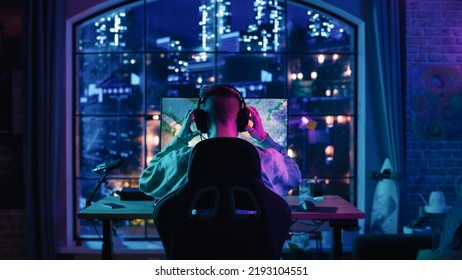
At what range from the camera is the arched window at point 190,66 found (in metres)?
3.87

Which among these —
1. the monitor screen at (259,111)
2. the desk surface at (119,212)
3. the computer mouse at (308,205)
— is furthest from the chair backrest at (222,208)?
the monitor screen at (259,111)

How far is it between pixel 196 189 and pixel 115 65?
102 inches

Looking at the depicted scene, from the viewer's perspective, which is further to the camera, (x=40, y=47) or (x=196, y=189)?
(x=40, y=47)

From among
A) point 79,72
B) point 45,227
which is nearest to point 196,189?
point 45,227

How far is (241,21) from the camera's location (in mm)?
3893

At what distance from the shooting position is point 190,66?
388 centimetres

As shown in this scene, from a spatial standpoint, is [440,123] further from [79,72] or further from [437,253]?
[79,72]

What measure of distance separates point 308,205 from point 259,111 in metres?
0.59

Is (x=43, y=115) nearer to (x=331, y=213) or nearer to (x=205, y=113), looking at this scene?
(x=205, y=113)

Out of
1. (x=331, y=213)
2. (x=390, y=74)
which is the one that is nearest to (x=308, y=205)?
(x=331, y=213)

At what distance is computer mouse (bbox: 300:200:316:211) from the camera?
2635 millimetres

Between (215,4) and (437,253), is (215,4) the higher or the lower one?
the higher one

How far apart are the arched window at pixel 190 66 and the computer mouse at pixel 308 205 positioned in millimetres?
1255

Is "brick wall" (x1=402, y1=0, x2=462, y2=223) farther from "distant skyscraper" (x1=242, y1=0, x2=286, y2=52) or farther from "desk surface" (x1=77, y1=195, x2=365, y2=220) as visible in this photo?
"desk surface" (x1=77, y1=195, x2=365, y2=220)
